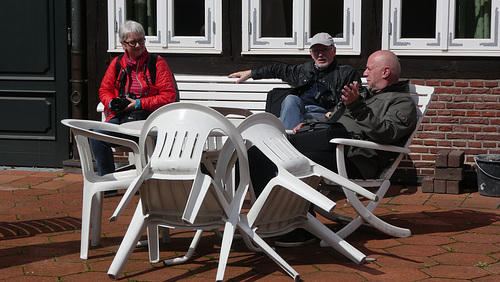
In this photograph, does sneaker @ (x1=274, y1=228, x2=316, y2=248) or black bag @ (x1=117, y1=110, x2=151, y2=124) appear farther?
black bag @ (x1=117, y1=110, x2=151, y2=124)

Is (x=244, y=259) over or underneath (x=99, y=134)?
underneath

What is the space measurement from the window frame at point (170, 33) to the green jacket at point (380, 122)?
2594 mm

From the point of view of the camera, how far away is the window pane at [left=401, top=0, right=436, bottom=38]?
7.11m

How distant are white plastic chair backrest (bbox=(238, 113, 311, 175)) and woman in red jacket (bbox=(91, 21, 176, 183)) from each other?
2.09 meters

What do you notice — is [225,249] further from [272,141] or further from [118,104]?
[118,104]

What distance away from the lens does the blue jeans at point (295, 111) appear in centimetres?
618

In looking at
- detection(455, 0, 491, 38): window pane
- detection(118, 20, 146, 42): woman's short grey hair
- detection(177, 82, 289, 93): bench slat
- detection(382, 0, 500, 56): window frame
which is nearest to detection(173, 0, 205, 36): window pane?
detection(177, 82, 289, 93): bench slat

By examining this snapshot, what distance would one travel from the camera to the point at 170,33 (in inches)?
302

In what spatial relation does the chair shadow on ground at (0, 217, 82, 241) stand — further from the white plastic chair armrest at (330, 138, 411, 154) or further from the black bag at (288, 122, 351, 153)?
the white plastic chair armrest at (330, 138, 411, 154)

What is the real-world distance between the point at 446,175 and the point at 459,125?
0.56m

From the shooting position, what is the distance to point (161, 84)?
6273mm

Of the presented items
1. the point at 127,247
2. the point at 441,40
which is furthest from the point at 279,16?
the point at 127,247

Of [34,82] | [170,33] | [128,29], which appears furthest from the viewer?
[34,82]

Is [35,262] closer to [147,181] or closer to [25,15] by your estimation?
[147,181]
